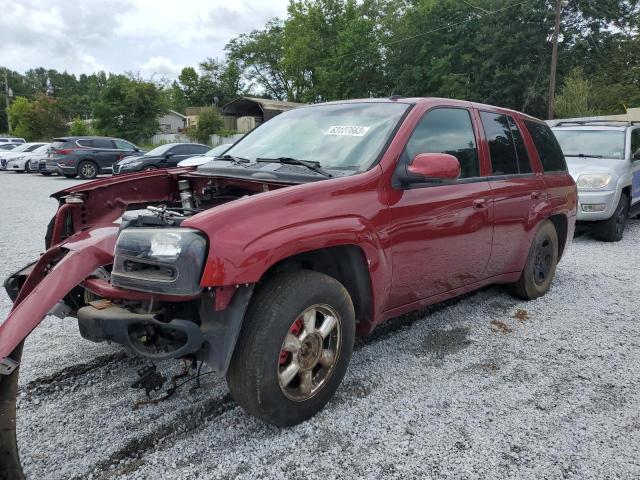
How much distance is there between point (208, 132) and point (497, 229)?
3523cm

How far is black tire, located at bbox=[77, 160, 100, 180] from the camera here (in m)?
19.2

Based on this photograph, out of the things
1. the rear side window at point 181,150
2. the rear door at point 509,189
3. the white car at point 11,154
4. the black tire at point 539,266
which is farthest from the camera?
the white car at point 11,154

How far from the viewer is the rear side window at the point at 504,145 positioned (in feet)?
13.0

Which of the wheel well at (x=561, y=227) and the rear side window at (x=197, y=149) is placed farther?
the rear side window at (x=197, y=149)

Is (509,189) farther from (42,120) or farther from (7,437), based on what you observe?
(42,120)

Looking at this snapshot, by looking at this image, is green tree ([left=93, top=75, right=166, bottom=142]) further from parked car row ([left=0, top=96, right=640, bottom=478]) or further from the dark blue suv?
parked car row ([left=0, top=96, right=640, bottom=478])

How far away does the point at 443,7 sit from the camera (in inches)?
1620

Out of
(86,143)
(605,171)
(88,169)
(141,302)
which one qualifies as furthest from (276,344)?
(86,143)

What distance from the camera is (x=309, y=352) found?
102 inches

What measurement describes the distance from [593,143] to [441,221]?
6.52 m

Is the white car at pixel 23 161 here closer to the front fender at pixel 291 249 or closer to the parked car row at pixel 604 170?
the parked car row at pixel 604 170

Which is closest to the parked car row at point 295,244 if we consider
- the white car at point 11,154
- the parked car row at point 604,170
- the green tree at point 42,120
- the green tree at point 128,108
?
the parked car row at point 604,170

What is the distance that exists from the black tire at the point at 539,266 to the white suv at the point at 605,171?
289cm

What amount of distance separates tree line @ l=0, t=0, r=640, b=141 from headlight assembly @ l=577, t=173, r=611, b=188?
1974 centimetres
